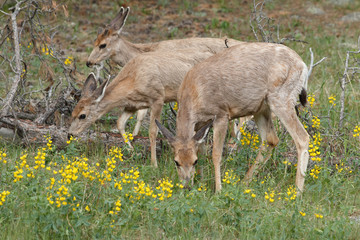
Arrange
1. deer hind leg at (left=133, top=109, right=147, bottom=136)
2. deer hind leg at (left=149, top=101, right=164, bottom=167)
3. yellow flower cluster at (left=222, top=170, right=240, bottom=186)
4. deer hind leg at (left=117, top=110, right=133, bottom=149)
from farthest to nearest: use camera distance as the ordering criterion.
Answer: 1. deer hind leg at (left=133, top=109, right=147, bottom=136)
2. deer hind leg at (left=117, top=110, right=133, bottom=149)
3. deer hind leg at (left=149, top=101, right=164, bottom=167)
4. yellow flower cluster at (left=222, top=170, right=240, bottom=186)

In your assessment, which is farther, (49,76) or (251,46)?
(49,76)

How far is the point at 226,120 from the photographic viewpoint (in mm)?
8016

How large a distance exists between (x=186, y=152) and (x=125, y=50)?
4490mm

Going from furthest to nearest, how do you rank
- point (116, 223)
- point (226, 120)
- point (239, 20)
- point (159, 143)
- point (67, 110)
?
point (239, 20)
point (67, 110)
point (159, 143)
point (226, 120)
point (116, 223)

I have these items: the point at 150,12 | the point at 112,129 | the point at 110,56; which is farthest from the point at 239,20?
the point at 112,129

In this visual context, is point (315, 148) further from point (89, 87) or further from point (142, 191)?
point (89, 87)

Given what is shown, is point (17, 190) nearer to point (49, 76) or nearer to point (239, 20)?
point (49, 76)

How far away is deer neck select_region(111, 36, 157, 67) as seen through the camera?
37.5 feet

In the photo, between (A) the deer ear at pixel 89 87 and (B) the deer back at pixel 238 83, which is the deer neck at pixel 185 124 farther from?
(A) the deer ear at pixel 89 87

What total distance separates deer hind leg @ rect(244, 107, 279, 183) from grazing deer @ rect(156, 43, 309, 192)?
0.08 metres

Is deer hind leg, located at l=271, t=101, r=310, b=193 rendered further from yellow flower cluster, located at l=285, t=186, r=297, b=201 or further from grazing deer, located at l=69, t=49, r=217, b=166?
grazing deer, located at l=69, t=49, r=217, b=166

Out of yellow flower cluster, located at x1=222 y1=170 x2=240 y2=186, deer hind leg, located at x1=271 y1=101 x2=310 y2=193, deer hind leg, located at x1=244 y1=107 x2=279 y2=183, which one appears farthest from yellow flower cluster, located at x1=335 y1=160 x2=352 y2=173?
yellow flower cluster, located at x1=222 y1=170 x2=240 y2=186

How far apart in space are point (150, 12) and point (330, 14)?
199 inches

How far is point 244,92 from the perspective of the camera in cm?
800
